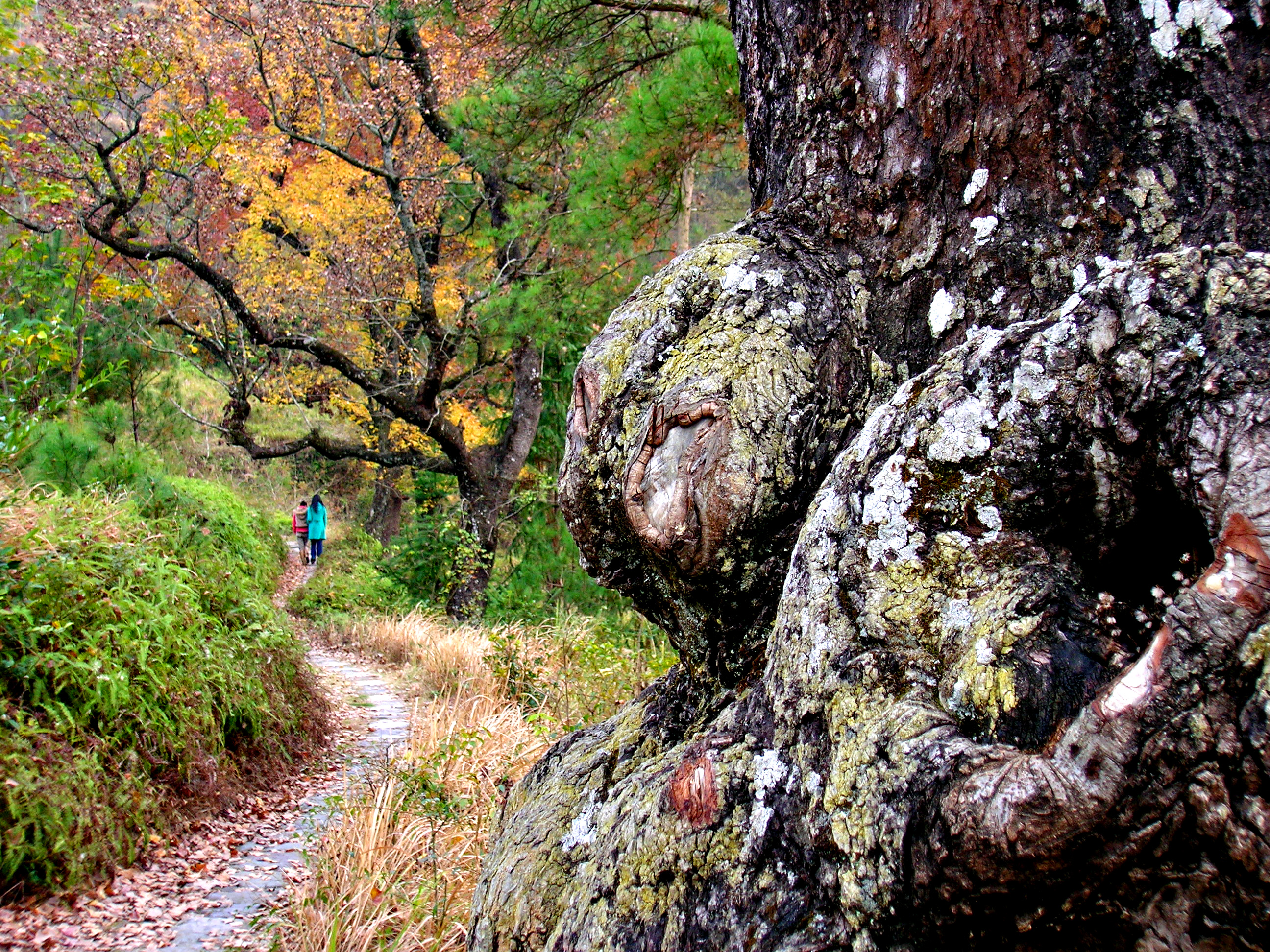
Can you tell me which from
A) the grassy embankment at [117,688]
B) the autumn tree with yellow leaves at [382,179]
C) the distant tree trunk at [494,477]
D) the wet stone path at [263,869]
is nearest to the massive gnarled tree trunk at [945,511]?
the wet stone path at [263,869]

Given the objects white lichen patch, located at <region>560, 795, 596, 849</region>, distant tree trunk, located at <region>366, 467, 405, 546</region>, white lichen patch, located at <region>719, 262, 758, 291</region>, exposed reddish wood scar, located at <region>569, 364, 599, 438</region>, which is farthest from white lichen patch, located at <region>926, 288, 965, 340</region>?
distant tree trunk, located at <region>366, 467, 405, 546</region>

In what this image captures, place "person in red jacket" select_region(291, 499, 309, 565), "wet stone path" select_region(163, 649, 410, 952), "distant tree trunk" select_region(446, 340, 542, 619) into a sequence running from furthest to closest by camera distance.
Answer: "person in red jacket" select_region(291, 499, 309, 565) < "distant tree trunk" select_region(446, 340, 542, 619) < "wet stone path" select_region(163, 649, 410, 952)

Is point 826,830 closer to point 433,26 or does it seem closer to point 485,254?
point 433,26

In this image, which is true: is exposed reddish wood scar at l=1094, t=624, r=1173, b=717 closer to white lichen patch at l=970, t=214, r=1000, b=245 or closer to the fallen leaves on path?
white lichen patch at l=970, t=214, r=1000, b=245

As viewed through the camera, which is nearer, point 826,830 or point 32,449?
point 826,830

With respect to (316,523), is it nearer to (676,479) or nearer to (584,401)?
(584,401)

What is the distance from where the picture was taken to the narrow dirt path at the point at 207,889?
3.87 metres

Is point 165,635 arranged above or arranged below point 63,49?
below

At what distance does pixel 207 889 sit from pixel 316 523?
1283 cm

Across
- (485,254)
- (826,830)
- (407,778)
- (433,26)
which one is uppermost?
(433,26)

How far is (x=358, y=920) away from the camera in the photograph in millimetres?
3420

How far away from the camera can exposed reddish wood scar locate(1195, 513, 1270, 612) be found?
906 millimetres

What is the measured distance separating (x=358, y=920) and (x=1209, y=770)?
11.2 feet

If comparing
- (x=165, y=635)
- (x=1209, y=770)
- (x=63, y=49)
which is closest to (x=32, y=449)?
(x=165, y=635)
